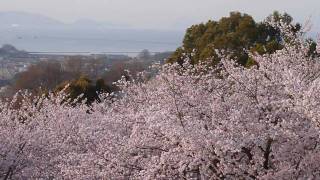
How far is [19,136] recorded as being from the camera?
30.5ft

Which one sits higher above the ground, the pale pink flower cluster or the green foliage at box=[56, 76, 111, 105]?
the pale pink flower cluster

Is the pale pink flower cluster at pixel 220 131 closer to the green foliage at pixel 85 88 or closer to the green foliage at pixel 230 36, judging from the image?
the green foliage at pixel 85 88

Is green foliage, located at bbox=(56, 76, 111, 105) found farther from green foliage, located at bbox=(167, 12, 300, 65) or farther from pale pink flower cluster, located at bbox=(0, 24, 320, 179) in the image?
pale pink flower cluster, located at bbox=(0, 24, 320, 179)

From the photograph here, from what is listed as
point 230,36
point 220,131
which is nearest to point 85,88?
point 230,36

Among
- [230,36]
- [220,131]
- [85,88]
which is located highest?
[230,36]

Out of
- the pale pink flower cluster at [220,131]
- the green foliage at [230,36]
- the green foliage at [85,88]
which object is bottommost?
the green foliage at [85,88]

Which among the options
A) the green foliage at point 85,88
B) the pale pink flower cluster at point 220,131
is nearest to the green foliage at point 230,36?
the green foliage at point 85,88

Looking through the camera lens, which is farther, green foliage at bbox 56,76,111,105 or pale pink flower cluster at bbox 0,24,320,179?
green foliage at bbox 56,76,111,105

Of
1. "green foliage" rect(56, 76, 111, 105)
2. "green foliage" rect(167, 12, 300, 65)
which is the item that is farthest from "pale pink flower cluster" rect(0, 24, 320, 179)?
"green foliage" rect(167, 12, 300, 65)

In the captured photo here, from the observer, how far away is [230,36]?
856 inches

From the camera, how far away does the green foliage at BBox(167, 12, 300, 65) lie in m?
21.0

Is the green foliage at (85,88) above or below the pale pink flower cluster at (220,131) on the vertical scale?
below

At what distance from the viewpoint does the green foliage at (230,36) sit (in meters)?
21.0

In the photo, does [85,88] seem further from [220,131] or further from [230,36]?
[220,131]
